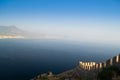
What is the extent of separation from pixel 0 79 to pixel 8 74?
380 inches

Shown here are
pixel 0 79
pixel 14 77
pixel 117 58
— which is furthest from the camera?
pixel 14 77

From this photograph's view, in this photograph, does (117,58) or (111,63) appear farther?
(111,63)

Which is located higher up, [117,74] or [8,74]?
[117,74]

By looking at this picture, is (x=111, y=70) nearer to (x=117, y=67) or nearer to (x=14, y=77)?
(x=117, y=67)

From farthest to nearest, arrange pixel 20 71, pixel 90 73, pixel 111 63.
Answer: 1. pixel 20 71
2. pixel 90 73
3. pixel 111 63

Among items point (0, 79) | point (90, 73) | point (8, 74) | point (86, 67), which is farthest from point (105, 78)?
point (8, 74)

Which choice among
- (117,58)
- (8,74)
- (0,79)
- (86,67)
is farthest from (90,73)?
(8,74)

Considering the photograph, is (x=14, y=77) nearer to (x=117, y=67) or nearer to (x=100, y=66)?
(x=100, y=66)

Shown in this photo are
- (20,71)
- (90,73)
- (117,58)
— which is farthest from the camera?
(20,71)

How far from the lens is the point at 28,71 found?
322 ft

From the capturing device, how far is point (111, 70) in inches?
1032

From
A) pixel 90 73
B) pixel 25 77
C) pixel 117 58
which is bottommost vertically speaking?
pixel 25 77

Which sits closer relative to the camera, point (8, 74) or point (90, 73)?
point (90, 73)

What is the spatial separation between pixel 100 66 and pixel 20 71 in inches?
2724
